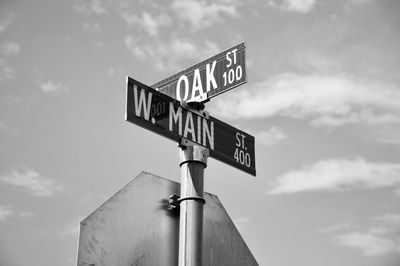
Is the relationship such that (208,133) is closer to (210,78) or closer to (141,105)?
(210,78)

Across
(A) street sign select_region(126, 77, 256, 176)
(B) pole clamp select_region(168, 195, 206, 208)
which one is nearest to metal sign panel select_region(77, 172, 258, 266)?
(B) pole clamp select_region(168, 195, 206, 208)

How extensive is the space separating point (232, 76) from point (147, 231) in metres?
1.56

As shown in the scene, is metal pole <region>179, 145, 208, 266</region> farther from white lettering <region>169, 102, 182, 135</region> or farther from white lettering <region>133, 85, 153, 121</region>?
white lettering <region>133, 85, 153, 121</region>

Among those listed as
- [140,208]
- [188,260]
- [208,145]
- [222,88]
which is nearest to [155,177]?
[140,208]

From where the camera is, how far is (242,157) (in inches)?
188

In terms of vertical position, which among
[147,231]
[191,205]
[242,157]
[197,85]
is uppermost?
[197,85]

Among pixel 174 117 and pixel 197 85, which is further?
pixel 197 85

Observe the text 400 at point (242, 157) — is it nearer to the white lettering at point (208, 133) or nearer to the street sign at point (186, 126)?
the street sign at point (186, 126)

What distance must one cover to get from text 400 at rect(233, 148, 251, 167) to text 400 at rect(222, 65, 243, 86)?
569 mm

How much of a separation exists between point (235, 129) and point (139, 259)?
5.67ft

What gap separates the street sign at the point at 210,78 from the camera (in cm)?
455

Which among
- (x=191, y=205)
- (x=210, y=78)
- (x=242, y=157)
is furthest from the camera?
(x=242, y=157)

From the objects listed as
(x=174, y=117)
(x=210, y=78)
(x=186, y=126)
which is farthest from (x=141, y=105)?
(x=210, y=78)

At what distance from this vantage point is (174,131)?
4.19 meters
